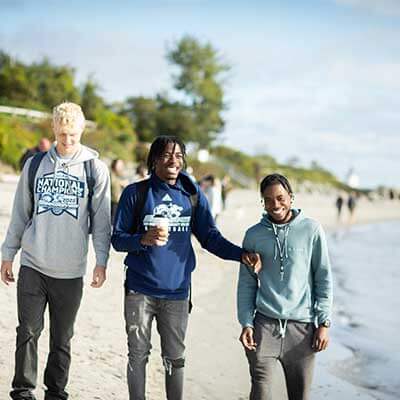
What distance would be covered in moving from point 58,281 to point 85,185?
1.94 ft

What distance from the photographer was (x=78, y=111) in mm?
4410

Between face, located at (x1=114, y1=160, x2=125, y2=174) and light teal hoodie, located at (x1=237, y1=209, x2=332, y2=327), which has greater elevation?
face, located at (x1=114, y1=160, x2=125, y2=174)

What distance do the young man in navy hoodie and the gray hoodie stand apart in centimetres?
29

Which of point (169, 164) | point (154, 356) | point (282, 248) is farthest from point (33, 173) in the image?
point (154, 356)

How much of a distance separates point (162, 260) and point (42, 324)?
3.07 ft

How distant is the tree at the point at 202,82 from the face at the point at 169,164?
49480 millimetres

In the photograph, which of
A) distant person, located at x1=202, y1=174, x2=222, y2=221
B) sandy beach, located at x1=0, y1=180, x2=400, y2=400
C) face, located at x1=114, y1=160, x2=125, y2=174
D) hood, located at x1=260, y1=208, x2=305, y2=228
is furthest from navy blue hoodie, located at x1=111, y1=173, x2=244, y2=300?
distant person, located at x1=202, y1=174, x2=222, y2=221

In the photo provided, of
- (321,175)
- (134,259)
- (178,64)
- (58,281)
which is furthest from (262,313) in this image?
(321,175)

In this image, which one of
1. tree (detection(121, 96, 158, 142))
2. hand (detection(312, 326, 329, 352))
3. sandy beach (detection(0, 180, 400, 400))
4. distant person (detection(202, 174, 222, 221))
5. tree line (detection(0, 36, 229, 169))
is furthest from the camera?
tree (detection(121, 96, 158, 142))

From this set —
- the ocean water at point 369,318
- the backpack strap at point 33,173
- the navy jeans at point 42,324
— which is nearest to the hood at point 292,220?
the navy jeans at point 42,324

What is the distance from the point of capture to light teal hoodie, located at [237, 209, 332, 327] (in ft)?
12.8

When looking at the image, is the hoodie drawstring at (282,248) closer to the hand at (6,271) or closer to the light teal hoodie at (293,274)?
the light teal hoodie at (293,274)

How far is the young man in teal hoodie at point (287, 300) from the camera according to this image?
3.91m

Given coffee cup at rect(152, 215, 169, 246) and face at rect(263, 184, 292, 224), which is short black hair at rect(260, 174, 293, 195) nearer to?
face at rect(263, 184, 292, 224)
